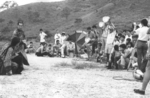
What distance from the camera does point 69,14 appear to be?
55.8 meters

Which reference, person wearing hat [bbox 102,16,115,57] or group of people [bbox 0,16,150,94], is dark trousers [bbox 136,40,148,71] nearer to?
group of people [bbox 0,16,150,94]

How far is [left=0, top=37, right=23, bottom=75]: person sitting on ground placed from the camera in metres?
7.43

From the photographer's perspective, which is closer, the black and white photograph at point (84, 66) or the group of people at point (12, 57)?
the black and white photograph at point (84, 66)

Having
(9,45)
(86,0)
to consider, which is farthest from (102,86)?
(86,0)

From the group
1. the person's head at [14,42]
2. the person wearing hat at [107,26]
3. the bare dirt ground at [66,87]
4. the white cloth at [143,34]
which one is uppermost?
the person wearing hat at [107,26]

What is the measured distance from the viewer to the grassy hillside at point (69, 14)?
34844 millimetres

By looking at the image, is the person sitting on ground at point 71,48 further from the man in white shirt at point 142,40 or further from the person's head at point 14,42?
the man in white shirt at point 142,40

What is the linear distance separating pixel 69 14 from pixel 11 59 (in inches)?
1910

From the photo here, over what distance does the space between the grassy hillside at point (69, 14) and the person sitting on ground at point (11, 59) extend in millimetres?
21287

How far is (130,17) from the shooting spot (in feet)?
104

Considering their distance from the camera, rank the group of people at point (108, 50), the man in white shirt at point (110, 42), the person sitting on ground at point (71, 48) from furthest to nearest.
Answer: the person sitting on ground at point (71, 48) < the man in white shirt at point (110, 42) < the group of people at point (108, 50)

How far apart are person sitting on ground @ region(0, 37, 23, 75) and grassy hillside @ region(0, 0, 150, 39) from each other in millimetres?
21287

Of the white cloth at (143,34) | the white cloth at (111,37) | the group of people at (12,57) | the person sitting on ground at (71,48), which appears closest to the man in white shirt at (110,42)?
the white cloth at (111,37)

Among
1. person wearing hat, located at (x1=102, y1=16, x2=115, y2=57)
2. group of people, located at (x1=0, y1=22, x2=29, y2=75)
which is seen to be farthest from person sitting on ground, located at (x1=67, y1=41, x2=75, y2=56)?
group of people, located at (x1=0, y1=22, x2=29, y2=75)
